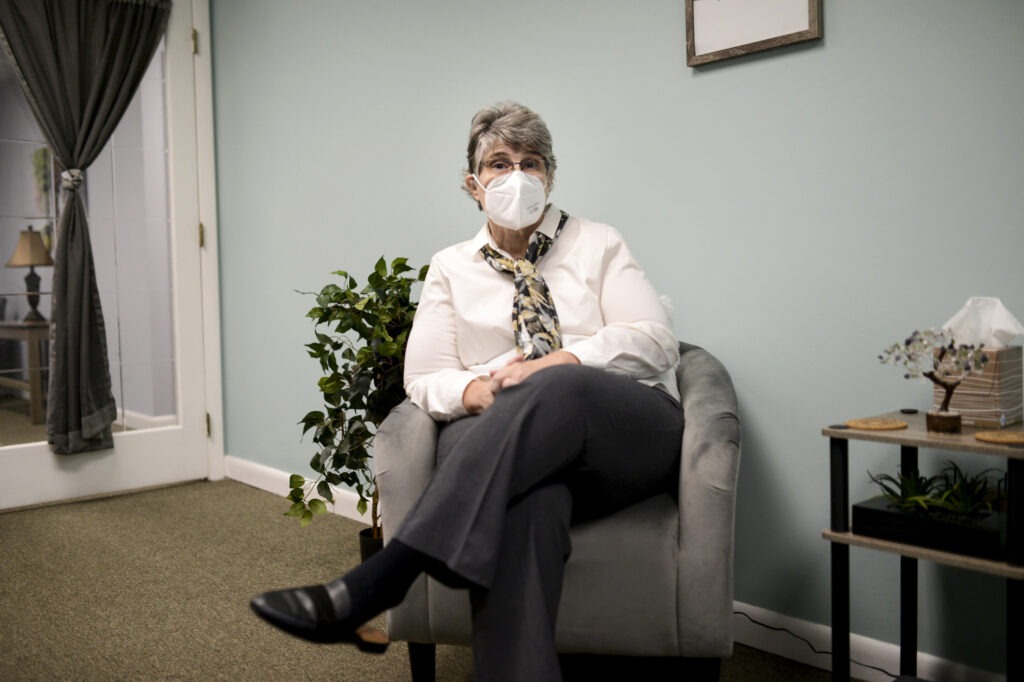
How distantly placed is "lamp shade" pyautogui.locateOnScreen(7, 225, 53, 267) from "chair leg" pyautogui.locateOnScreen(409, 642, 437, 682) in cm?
246

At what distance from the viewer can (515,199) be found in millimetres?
1807

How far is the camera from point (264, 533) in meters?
2.86

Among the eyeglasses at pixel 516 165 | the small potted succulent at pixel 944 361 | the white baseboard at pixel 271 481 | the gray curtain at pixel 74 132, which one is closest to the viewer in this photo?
the small potted succulent at pixel 944 361

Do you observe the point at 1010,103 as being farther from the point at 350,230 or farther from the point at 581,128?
the point at 350,230

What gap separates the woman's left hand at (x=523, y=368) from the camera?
1592 millimetres

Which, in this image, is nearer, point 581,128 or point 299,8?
point 581,128

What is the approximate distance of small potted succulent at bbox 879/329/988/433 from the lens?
4.44 feet

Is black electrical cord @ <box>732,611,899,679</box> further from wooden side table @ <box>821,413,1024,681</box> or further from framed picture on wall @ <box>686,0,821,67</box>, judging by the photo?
framed picture on wall @ <box>686,0,821,67</box>

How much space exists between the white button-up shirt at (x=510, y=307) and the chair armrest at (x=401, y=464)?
105 mm

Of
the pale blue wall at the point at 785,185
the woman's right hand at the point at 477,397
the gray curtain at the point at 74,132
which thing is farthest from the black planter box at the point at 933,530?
the gray curtain at the point at 74,132

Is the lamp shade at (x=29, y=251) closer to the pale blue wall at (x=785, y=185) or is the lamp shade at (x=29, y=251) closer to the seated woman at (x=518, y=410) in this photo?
the pale blue wall at (x=785, y=185)

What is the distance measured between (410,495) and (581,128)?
3.82ft

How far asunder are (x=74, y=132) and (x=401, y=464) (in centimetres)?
255

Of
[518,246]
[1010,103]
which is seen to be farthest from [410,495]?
[1010,103]
